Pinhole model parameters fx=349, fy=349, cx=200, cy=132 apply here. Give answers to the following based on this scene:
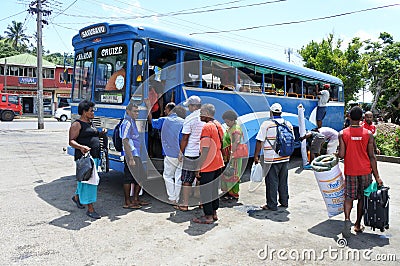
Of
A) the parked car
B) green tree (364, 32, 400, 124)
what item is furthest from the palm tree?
green tree (364, 32, 400, 124)

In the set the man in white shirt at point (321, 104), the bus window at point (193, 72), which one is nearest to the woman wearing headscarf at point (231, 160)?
the bus window at point (193, 72)

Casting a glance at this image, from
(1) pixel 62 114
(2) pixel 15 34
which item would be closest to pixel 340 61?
(1) pixel 62 114

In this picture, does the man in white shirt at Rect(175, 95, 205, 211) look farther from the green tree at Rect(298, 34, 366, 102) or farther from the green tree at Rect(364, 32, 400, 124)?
the green tree at Rect(364, 32, 400, 124)

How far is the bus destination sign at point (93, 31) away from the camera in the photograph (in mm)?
6510

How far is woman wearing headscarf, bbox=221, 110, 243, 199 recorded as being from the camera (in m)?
6.29

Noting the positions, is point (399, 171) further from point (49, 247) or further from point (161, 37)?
point (49, 247)

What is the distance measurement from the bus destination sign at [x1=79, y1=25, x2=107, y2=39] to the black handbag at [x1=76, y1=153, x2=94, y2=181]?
2597 mm

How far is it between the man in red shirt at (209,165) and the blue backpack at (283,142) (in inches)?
44.0

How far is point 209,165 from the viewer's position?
5.25 metres

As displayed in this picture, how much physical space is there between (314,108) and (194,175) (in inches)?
296

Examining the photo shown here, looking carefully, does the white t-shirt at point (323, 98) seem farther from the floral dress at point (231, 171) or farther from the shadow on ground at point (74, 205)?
the shadow on ground at point (74, 205)

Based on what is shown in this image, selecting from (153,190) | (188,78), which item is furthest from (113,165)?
(188,78)

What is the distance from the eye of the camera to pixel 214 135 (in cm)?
526

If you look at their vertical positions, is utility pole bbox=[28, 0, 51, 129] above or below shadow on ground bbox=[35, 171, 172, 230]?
above
